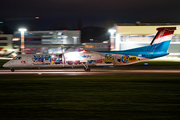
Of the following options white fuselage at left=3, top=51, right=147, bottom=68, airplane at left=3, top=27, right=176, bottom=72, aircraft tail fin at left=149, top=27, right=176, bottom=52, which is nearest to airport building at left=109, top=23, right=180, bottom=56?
aircraft tail fin at left=149, top=27, right=176, bottom=52

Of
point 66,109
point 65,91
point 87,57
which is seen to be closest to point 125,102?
point 66,109

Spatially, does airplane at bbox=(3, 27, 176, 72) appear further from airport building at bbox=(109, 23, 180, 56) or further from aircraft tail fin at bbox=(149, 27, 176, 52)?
airport building at bbox=(109, 23, 180, 56)

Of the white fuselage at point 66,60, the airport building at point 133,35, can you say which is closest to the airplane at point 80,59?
the white fuselage at point 66,60

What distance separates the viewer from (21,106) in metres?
10.5

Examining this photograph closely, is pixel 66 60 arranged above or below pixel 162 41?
below

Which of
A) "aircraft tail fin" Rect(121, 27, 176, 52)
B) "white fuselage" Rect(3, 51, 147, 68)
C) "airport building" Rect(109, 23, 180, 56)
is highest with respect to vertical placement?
"airport building" Rect(109, 23, 180, 56)

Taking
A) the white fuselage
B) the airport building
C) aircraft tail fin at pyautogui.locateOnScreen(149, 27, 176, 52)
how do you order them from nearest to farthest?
the white fuselage → aircraft tail fin at pyautogui.locateOnScreen(149, 27, 176, 52) → the airport building

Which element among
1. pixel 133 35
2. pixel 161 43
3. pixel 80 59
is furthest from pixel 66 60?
pixel 133 35

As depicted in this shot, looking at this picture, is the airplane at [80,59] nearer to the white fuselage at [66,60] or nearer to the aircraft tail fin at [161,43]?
the white fuselage at [66,60]

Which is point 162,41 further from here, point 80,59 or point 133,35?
point 133,35

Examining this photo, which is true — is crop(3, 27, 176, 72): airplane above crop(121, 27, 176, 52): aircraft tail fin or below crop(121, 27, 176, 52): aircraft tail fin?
below

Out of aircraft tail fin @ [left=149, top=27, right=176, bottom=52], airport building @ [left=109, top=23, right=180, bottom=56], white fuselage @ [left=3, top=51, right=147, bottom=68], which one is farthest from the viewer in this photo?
airport building @ [left=109, top=23, right=180, bottom=56]

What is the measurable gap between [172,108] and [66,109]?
16.5ft

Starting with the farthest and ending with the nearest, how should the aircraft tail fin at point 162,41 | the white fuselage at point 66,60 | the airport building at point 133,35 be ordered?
the airport building at point 133,35, the aircraft tail fin at point 162,41, the white fuselage at point 66,60
